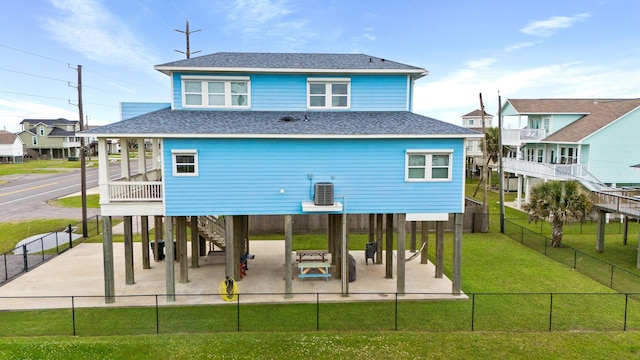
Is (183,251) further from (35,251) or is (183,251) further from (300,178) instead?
(35,251)

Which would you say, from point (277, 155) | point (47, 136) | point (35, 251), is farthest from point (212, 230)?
point (47, 136)

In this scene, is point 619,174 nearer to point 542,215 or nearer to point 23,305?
point 542,215

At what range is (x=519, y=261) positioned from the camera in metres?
23.0

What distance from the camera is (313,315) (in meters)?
15.8

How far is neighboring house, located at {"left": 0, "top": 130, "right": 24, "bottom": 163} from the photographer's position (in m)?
83.8

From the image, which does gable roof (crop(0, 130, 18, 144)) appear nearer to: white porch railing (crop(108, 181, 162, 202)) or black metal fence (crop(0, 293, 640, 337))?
black metal fence (crop(0, 293, 640, 337))

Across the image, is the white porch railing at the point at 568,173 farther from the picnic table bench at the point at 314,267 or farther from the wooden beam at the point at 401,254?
the picnic table bench at the point at 314,267

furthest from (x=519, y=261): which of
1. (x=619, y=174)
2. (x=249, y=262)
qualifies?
(x=619, y=174)

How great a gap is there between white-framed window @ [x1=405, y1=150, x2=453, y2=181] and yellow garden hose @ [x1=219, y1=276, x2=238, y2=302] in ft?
25.5

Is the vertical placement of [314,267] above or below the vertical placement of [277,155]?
below

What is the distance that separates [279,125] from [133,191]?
20.2 feet

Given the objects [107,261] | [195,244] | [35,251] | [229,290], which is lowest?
[35,251]

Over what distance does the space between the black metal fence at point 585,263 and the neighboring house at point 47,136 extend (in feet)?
297

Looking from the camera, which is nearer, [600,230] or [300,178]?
[300,178]
